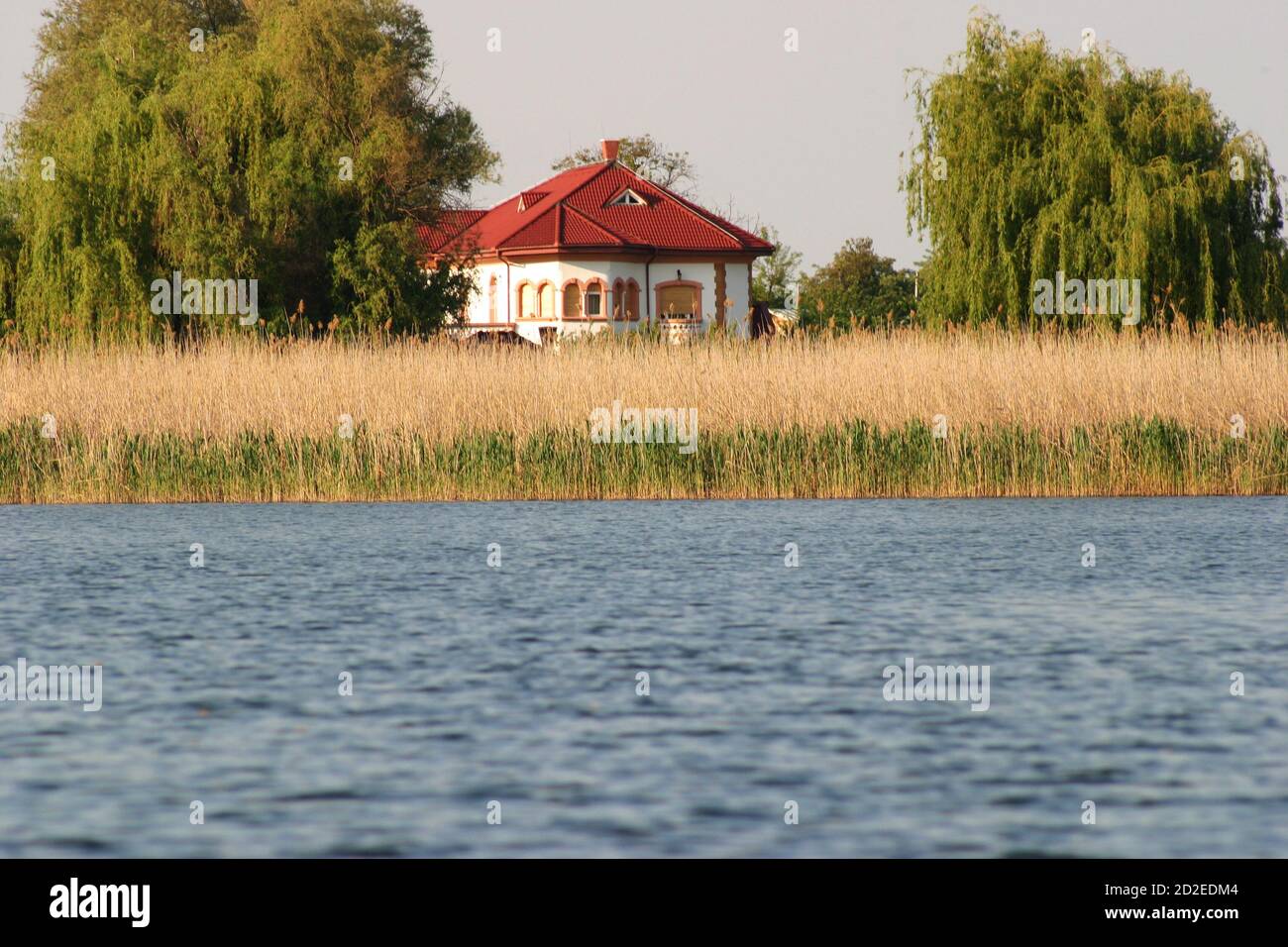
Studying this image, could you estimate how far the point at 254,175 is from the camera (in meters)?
40.0

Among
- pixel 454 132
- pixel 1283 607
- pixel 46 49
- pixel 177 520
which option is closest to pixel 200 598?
pixel 177 520

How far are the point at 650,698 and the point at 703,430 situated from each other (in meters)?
12.5

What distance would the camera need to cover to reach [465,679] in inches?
382

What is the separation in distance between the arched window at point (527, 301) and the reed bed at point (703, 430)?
39.7 meters

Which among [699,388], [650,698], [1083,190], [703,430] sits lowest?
[650,698]

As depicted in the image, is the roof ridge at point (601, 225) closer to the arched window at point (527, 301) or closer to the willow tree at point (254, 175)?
the arched window at point (527, 301)

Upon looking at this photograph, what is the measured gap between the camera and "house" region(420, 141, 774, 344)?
2400 inches

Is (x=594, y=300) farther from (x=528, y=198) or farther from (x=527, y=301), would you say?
(x=528, y=198)

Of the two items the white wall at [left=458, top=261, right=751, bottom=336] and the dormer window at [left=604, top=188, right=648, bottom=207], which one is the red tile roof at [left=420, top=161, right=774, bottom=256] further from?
the white wall at [left=458, top=261, right=751, bottom=336]

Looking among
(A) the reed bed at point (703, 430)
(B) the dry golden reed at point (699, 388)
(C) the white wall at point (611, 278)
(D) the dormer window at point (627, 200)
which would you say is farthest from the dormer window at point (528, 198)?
(A) the reed bed at point (703, 430)

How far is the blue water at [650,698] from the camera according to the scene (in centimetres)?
675

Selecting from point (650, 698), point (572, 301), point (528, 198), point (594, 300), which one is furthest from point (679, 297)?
point (650, 698)

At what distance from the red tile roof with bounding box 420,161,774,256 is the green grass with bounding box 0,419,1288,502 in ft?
126

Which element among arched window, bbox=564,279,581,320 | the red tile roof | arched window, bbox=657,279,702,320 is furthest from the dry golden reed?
arched window, bbox=657,279,702,320
